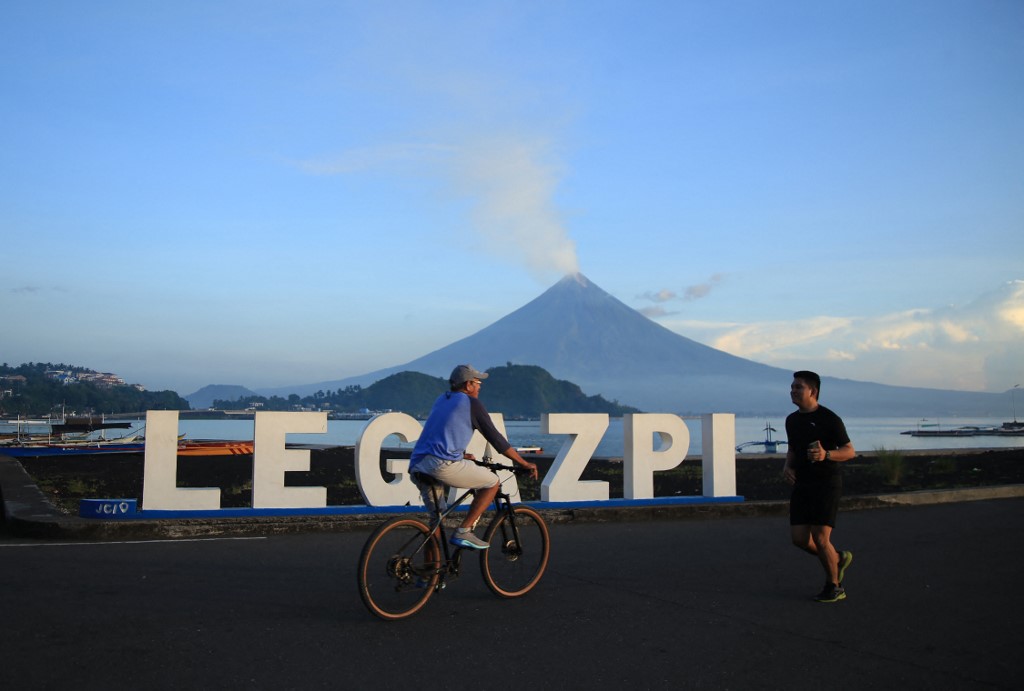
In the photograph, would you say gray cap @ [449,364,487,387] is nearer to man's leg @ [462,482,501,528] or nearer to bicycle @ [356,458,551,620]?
bicycle @ [356,458,551,620]

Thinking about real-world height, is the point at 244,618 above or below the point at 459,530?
below

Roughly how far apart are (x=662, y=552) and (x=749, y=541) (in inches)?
59.4

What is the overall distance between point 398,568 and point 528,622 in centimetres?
98

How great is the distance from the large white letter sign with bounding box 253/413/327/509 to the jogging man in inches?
232

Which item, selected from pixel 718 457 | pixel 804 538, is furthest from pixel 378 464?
pixel 804 538

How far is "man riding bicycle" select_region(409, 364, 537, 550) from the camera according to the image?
22.9 feet

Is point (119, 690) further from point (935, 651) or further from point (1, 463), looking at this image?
point (1, 463)

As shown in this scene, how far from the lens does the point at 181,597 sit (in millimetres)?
7105

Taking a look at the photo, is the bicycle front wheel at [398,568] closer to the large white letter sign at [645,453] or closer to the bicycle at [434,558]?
the bicycle at [434,558]

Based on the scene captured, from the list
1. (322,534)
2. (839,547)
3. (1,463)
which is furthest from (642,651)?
(1,463)

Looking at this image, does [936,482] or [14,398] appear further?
[14,398]

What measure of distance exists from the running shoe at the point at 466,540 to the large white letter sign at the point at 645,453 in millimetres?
6272

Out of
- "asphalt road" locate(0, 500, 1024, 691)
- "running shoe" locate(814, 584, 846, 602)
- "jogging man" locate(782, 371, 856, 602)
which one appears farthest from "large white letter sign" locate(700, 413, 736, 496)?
"running shoe" locate(814, 584, 846, 602)

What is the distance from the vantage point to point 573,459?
12828 mm
